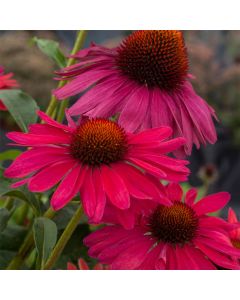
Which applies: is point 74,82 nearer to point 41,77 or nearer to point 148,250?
point 148,250

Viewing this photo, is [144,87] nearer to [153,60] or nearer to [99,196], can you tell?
[153,60]

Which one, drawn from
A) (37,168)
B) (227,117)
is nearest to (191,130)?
(37,168)

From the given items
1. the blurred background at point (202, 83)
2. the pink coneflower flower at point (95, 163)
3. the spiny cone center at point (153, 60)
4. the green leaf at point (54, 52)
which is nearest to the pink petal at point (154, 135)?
the pink coneflower flower at point (95, 163)

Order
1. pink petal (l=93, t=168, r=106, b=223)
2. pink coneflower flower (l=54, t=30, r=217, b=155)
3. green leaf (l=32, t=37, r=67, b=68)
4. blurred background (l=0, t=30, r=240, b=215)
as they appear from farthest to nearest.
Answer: blurred background (l=0, t=30, r=240, b=215)
green leaf (l=32, t=37, r=67, b=68)
pink coneflower flower (l=54, t=30, r=217, b=155)
pink petal (l=93, t=168, r=106, b=223)

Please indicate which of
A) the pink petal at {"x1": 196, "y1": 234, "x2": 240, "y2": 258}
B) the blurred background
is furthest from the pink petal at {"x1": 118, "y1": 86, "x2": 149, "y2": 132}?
the blurred background

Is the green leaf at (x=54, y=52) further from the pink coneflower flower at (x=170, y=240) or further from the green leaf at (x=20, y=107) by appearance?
the pink coneflower flower at (x=170, y=240)

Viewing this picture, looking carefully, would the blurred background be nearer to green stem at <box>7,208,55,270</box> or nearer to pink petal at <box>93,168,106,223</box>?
green stem at <box>7,208,55,270</box>

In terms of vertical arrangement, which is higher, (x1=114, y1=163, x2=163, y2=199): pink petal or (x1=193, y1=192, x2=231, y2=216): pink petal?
(x1=114, y1=163, x2=163, y2=199): pink petal
